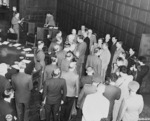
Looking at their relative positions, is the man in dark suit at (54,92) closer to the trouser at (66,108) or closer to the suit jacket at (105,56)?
the trouser at (66,108)

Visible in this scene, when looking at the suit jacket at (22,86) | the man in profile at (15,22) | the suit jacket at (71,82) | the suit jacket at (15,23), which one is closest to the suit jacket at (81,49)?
the suit jacket at (71,82)

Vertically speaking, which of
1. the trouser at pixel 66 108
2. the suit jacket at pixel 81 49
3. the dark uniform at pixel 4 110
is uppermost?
the suit jacket at pixel 81 49

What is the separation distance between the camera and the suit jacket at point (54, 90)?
5693 millimetres

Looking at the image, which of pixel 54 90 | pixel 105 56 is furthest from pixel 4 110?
pixel 105 56

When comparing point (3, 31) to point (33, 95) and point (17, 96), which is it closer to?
point (33, 95)

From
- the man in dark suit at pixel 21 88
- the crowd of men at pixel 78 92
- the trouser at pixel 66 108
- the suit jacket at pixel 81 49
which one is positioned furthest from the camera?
the suit jacket at pixel 81 49

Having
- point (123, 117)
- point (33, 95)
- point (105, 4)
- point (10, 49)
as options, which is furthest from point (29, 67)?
point (105, 4)

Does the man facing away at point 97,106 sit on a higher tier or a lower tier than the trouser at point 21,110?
higher

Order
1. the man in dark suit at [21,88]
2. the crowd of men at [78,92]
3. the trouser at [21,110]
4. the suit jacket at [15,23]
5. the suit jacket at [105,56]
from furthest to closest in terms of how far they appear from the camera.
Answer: the suit jacket at [15,23] < the suit jacket at [105,56] < the trouser at [21,110] < the man in dark suit at [21,88] < the crowd of men at [78,92]

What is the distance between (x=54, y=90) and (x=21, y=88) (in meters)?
0.73

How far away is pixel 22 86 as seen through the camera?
19.4ft

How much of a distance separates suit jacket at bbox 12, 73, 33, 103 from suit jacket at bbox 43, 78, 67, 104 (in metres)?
0.41

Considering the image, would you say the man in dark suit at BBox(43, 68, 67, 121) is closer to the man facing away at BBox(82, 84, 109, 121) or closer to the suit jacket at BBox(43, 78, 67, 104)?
the suit jacket at BBox(43, 78, 67, 104)

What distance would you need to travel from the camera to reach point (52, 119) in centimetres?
672
